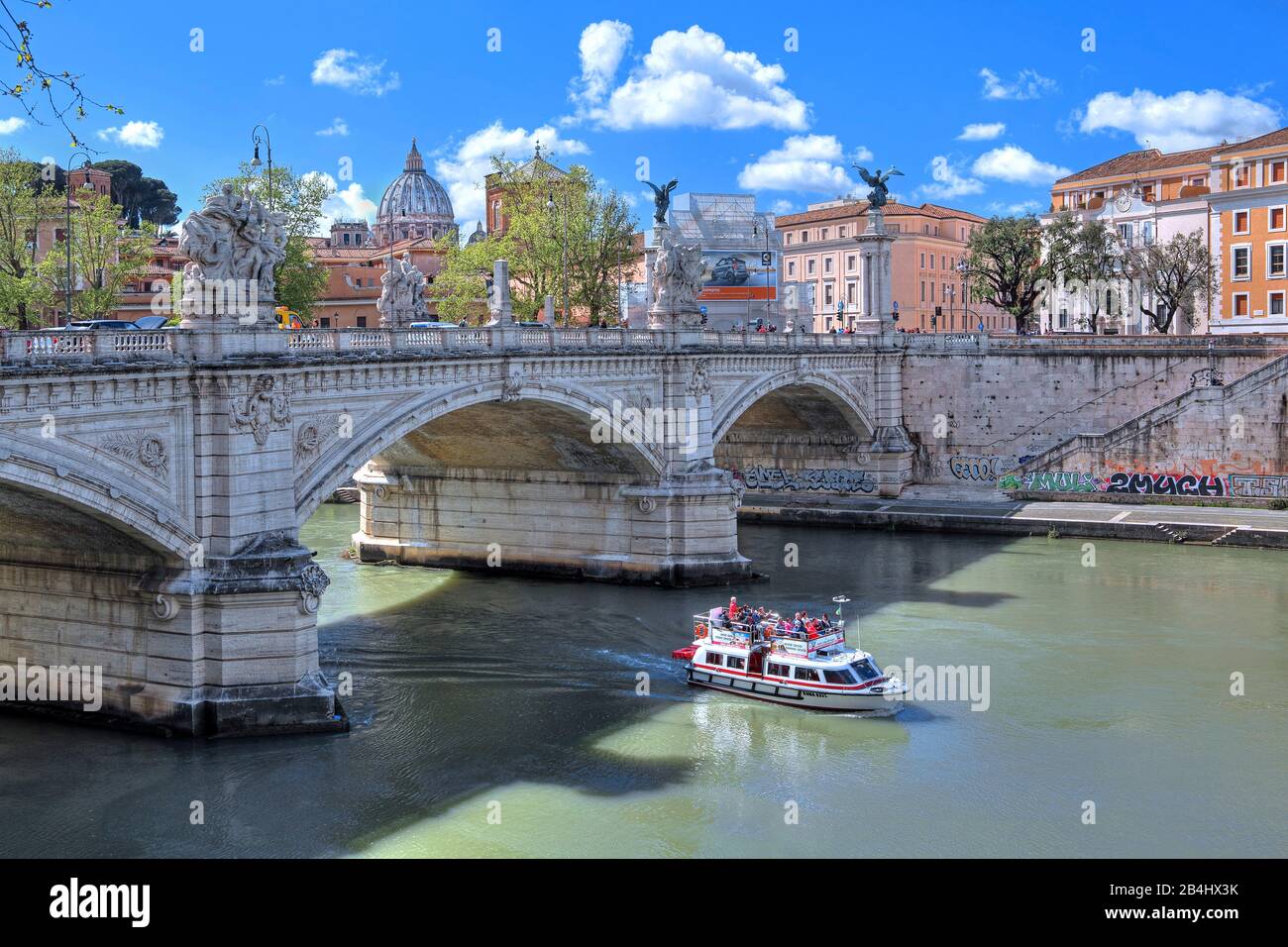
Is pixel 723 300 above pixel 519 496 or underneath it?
above

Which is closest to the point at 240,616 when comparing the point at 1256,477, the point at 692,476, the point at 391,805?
the point at 391,805

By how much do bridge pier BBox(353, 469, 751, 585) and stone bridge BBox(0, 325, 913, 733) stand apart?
0.06m

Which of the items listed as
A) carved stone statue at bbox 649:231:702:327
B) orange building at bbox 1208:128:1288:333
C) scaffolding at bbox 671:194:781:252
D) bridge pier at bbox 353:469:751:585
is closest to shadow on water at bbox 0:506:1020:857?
bridge pier at bbox 353:469:751:585

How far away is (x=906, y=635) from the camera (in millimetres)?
28844

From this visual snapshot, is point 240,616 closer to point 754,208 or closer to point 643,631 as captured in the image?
point 643,631

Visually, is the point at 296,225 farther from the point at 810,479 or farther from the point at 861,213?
the point at 861,213

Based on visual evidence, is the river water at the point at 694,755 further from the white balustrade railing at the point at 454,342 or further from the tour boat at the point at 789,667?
the white balustrade railing at the point at 454,342

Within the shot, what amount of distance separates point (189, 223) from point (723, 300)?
4015 centimetres

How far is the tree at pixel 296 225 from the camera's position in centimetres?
5041

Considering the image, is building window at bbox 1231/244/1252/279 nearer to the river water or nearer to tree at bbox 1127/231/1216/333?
tree at bbox 1127/231/1216/333

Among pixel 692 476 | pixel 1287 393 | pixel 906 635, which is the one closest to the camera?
pixel 906 635

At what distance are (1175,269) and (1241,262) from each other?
2.31 m

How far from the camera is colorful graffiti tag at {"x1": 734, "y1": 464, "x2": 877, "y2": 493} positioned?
47781 millimetres

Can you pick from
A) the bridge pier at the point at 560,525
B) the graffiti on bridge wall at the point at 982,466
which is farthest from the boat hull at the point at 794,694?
the graffiti on bridge wall at the point at 982,466
